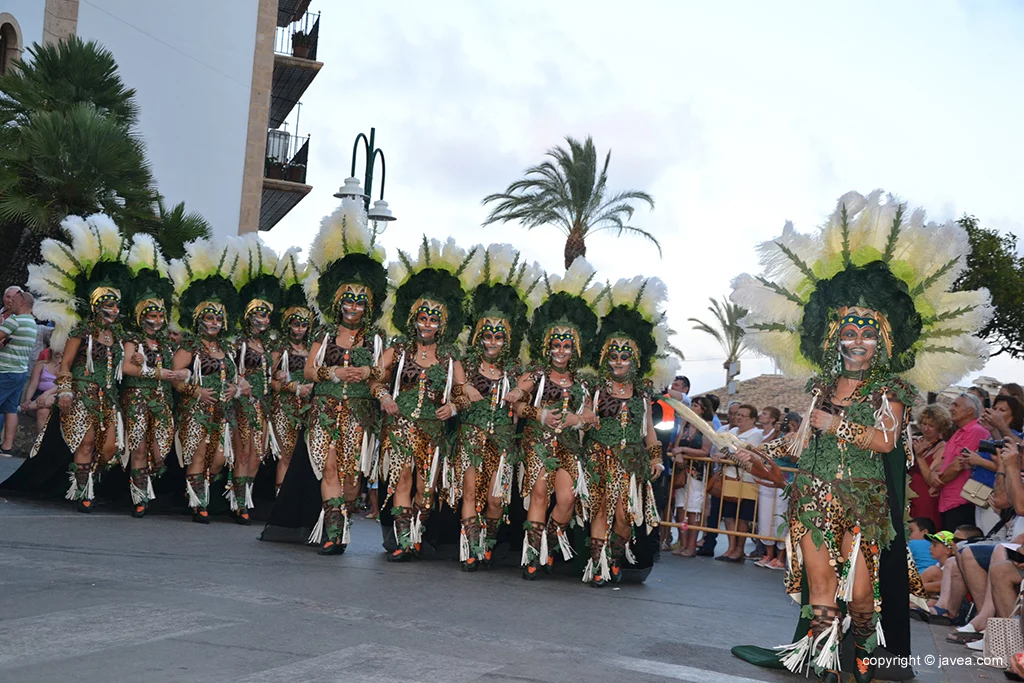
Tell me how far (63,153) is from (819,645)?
1265cm

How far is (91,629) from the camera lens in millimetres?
5012

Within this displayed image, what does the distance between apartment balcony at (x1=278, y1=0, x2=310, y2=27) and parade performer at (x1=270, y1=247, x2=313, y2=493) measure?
21.7 meters

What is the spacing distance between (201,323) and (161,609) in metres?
4.95

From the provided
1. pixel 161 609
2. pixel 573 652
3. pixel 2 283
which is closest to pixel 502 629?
pixel 573 652

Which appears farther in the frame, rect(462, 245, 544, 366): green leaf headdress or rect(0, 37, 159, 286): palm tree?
rect(0, 37, 159, 286): palm tree

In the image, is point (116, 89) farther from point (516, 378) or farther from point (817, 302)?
point (817, 302)

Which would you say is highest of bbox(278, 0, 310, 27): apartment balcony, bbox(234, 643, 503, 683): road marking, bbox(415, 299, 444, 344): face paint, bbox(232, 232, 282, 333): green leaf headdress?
bbox(278, 0, 310, 27): apartment balcony

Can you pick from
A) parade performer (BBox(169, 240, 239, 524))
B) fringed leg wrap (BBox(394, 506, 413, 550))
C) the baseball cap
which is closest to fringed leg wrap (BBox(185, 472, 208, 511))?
parade performer (BBox(169, 240, 239, 524))

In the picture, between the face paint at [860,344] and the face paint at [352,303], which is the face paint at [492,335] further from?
the face paint at [860,344]

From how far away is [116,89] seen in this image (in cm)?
1672

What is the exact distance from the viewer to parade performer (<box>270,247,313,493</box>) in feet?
34.7

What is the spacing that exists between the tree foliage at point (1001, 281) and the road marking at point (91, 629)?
2542cm

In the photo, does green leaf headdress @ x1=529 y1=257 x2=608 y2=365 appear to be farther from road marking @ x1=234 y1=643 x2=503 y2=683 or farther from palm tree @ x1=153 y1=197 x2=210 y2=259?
palm tree @ x1=153 y1=197 x2=210 y2=259

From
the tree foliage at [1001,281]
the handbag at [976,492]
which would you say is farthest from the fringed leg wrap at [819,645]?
Result: the tree foliage at [1001,281]
